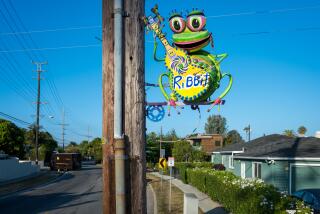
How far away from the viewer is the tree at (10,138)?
2454 inches

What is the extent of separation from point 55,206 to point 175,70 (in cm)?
974

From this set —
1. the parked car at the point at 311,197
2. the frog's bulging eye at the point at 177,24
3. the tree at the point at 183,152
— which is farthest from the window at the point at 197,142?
the frog's bulging eye at the point at 177,24

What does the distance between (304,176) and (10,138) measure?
48996mm

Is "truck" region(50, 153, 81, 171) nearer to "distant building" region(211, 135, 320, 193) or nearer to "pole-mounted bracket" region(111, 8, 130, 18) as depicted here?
"distant building" region(211, 135, 320, 193)

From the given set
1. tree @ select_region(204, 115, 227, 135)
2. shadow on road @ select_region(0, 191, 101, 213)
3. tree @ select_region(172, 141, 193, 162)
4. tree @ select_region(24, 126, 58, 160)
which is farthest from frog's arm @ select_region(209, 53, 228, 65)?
tree @ select_region(204, 115, 227, 135)

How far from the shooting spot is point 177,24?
15977 mm

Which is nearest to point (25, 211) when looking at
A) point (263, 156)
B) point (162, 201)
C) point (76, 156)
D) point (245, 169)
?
point (162, 201)

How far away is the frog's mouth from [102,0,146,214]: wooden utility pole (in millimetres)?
12500

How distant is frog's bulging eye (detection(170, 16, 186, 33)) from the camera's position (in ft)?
52.3

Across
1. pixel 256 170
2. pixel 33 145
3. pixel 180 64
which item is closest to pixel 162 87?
pixel 180 64

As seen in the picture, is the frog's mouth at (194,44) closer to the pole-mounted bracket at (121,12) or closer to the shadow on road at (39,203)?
the shadow on road at (39,203)

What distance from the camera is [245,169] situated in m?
32.0

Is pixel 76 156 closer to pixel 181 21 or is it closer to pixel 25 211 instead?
pixel 25 211

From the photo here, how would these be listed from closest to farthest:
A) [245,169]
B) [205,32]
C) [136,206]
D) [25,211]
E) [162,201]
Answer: [136,206], [205,32], [25,211], [162,201], [245,169]
